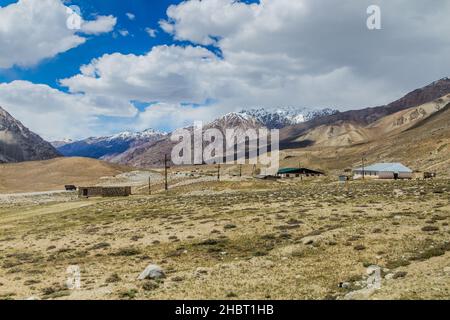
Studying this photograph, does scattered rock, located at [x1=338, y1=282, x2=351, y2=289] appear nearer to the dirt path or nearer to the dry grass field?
the dry grass field

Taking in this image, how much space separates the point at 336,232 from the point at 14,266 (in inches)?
921

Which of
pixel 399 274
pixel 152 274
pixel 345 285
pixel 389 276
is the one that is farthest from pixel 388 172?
pixel 345 285

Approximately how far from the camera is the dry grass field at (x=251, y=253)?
20.4m

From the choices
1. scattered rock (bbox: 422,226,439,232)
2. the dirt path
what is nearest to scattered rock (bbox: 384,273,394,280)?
scattered rock (bbox: 422,226,439,232)

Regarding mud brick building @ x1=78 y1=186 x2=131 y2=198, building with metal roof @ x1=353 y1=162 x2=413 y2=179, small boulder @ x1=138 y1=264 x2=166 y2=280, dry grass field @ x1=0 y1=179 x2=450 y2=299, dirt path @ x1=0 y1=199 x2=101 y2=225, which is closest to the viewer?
dry grass field @ x1=0 y1=179 x2=450 y2=299

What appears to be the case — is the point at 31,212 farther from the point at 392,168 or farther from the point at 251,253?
the point at 392,168

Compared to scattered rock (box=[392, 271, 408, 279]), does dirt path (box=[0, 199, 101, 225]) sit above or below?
below

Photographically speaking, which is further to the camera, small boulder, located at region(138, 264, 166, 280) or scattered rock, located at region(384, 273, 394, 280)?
small boulder, located at region(138, 264, 166, 280)

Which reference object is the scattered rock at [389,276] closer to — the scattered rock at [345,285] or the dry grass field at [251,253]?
the dry grass field at [251,253]

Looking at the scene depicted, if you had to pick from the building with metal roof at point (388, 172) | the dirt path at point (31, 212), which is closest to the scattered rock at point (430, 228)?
the dirt path at point (31, 212)

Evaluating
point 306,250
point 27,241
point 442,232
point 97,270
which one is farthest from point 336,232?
point 27,241

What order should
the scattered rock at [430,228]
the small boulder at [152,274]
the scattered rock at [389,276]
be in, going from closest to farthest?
the scattered rock at [389,276] → the small boulder at [152,274] → the scattered rock at [430,228]

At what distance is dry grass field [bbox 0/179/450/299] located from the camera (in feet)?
67.0

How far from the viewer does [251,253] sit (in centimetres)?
2936
